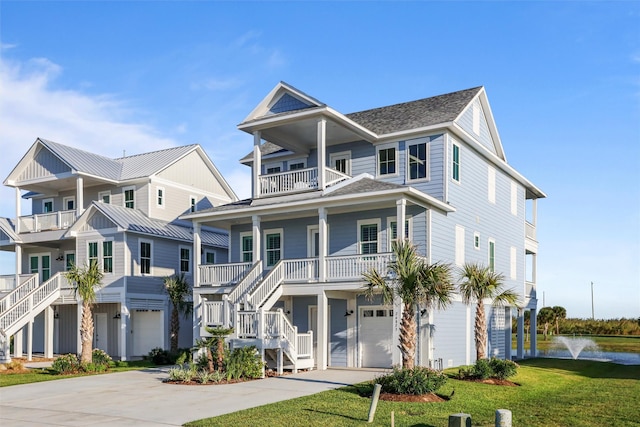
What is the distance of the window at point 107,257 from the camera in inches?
1307

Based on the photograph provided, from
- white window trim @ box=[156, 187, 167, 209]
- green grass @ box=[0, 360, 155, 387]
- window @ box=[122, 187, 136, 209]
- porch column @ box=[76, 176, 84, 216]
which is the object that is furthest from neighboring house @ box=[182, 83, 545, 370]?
porch column @ box=[76, 176, 84, 216]

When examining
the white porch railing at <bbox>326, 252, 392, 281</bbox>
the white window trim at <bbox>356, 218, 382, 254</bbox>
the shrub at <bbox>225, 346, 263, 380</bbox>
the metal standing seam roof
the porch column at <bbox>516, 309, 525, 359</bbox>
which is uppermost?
the metal standing seam roof

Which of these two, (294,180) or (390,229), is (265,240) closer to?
(294,180)

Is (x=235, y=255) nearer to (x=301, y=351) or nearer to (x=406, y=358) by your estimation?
(x=301, y=351)

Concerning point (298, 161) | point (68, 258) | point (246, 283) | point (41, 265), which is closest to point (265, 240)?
point (246, 283)

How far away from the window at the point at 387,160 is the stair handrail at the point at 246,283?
641cm

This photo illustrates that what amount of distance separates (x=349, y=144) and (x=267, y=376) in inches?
431

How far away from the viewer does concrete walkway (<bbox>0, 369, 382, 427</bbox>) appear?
49.2ft

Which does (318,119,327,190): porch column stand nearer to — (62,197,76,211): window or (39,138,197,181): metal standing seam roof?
(39,138,197,181): metal standing seam roof

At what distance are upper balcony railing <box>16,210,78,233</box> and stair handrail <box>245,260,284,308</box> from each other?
1496 cm

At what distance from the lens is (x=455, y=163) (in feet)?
90.0

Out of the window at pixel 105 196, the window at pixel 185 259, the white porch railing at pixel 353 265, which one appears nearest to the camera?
the white porch railing at pixel 353 265

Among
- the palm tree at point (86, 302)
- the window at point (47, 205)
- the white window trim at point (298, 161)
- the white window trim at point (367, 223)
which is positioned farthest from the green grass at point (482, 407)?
the window at point (47, 205)

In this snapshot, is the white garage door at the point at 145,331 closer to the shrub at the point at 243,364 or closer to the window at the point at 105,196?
the window at the point at 105,196
